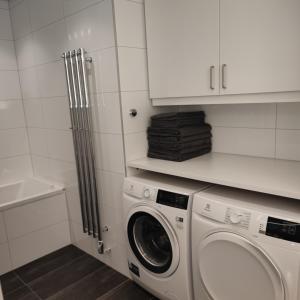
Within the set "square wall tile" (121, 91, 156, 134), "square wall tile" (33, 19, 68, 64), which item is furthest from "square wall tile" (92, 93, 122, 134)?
"square wall tile" (33, 19, 68, 64)

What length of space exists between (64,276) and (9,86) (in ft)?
6.22

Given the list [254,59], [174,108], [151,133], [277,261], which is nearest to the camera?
[277,261]

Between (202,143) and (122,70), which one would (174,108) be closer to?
(202,143)

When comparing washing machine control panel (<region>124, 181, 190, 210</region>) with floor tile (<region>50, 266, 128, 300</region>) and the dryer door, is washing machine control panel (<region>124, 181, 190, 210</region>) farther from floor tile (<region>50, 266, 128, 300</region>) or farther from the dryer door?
floor tile (<region>50, 266, 128, 300</region>)

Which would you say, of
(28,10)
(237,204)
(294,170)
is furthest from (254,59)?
(28,10)

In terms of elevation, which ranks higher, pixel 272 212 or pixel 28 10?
pixel 28 10

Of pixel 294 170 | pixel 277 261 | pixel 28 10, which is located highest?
pixel 28 10

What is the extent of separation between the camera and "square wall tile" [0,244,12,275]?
222 centimetres

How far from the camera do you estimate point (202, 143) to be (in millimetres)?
2031

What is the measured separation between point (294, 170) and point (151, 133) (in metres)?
0.94

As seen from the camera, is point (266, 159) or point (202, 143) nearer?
point (266, 159)

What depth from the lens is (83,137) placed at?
2104 mm

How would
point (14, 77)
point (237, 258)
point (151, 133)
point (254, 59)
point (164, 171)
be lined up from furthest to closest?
point (14, 77) → point (151, 133) → point (164, 171) → point (254, 59) → point (237, 258)

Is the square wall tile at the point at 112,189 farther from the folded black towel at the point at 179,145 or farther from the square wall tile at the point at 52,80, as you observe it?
the square wall tile at the point at 52,80
